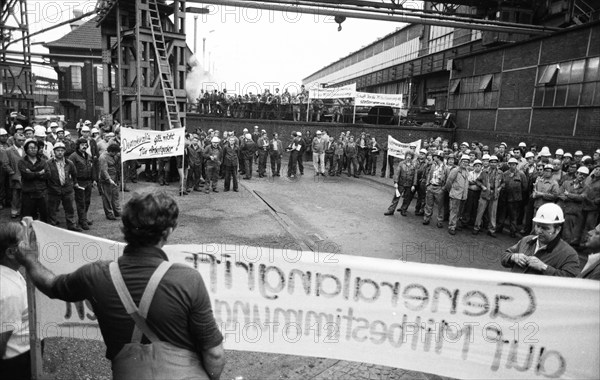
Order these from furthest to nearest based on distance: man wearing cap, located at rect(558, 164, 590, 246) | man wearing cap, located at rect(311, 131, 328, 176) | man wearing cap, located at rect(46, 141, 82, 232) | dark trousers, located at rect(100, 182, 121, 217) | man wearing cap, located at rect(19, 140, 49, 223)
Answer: man wearing cap, located at rect(311, 131, 328, 176)
dark trousers, located at rect(100, 182, 121, 217)
man wearing cap, located at rect(558, 164, 590, 246)
man wearing cap, located at rect(46, 141, 82, 232)
man wearing cap, located at rect(19, 140, 49, 223)

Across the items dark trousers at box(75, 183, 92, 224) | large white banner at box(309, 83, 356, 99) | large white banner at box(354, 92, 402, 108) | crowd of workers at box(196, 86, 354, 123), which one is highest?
large white banner at box(309, 83, 356, 99)

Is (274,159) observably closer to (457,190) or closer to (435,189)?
(435,189)

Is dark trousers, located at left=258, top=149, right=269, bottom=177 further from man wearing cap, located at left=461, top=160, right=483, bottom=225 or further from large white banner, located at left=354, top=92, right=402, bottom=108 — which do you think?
man wearing cap, located at left=461, top=160, right=483, bottom=225

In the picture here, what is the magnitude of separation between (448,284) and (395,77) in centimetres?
3757

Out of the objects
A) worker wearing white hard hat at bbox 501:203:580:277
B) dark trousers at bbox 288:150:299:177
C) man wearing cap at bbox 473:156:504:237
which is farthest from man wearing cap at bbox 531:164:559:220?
dark trousers at bbox 288:150:299:177

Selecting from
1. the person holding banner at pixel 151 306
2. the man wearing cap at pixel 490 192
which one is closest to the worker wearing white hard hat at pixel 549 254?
the person holding banner at pixel 151 306

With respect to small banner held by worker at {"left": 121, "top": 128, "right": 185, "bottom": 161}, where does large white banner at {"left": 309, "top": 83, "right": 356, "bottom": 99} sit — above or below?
above

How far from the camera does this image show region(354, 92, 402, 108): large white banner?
2189cm

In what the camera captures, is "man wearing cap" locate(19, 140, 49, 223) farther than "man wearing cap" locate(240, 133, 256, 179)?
No

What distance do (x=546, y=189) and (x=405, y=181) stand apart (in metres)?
3.43

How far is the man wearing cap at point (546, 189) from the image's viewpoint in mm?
9258

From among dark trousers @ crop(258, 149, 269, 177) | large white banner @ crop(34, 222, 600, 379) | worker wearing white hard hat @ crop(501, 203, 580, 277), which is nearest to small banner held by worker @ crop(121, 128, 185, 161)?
dark trousers @ crop(258, 149, 269, 177)

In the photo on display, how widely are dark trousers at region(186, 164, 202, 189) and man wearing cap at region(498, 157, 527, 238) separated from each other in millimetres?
8968

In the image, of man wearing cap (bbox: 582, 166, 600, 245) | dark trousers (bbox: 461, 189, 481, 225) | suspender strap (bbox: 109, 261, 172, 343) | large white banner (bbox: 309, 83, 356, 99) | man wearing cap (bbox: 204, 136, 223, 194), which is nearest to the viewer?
suspender strap (bbox: 109, 261, 172, 343)
